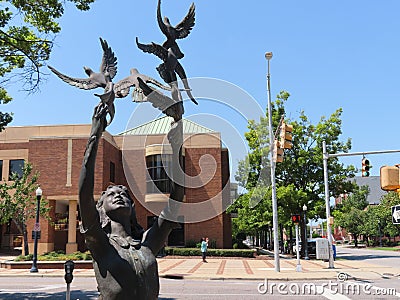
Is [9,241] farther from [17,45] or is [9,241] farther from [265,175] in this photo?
[17,45]

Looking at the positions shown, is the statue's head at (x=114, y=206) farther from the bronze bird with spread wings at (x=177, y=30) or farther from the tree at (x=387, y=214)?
the tree at (x=387, y=214)

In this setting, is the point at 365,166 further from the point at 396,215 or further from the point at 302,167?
the point at 302,167

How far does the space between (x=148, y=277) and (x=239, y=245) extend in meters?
36.3

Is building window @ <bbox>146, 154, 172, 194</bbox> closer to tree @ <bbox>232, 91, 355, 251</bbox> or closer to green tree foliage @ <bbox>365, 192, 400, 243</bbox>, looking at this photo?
tree @ <bbox>232, 91, 355, 251</bbox>

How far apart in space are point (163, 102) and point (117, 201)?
0.77m

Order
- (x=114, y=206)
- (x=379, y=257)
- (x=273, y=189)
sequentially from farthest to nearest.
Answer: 1. (x=379, y=257)
2. (x=273, y=189)
3. (x=114, y=206)

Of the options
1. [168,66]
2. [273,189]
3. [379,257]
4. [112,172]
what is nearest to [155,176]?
[112,172]

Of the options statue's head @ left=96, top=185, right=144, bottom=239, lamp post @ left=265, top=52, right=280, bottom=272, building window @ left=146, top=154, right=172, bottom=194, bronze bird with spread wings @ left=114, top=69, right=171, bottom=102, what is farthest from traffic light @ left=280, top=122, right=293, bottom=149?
building window @ left=146, top=154, right=172, bottom=194

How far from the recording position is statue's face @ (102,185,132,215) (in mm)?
3002

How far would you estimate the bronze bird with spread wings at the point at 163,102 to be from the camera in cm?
268

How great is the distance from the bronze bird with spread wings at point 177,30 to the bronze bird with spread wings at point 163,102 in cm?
31

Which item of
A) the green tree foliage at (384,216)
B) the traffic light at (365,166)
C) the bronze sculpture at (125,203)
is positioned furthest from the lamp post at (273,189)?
the green tree foliage at (384,216)

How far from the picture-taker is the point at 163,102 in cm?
290

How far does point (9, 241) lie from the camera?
1570 inches
